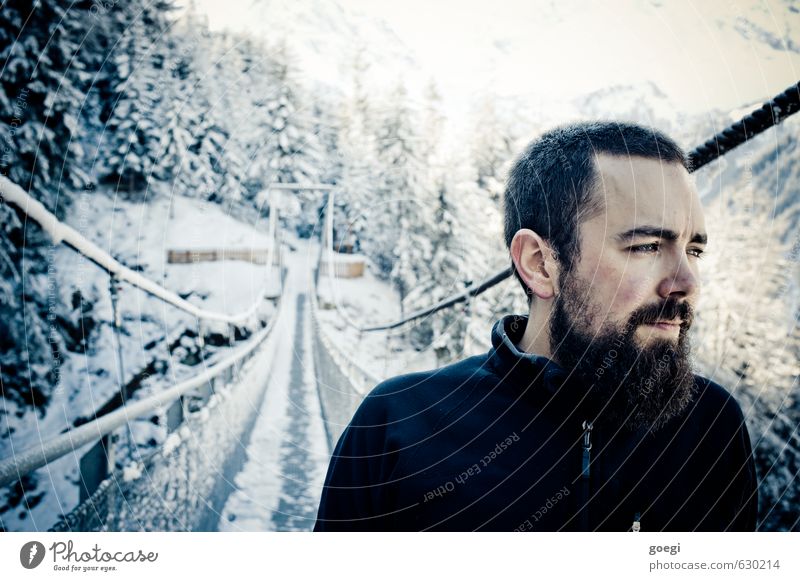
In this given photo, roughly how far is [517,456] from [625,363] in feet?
0.78

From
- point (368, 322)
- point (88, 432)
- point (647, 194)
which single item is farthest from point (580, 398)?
point (88, 432)

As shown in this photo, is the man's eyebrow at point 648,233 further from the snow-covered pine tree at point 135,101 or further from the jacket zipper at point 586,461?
Answer: the snow-covered pine tree at point 135,101

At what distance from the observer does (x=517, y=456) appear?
0.76 meters

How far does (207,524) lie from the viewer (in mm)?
1067

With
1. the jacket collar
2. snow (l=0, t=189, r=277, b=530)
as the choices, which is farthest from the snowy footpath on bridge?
the jacket collar

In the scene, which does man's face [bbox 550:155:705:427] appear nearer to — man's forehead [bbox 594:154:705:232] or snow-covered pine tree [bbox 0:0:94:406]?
man's forehead [bbox 594:154:705:232]

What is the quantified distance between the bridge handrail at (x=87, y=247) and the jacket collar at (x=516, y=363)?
1.96 ft

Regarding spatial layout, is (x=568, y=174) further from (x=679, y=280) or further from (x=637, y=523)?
(x=637, y=523)

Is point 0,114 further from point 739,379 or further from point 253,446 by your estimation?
point 739,379

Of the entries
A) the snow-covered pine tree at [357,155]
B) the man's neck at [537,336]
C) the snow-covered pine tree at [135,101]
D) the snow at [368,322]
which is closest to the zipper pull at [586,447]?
the man's neck at [537,336]

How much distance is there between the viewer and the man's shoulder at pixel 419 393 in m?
0.79

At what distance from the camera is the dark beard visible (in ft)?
2.60

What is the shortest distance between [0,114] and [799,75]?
1608mm

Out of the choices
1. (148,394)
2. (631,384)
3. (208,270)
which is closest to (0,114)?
(208,270)
